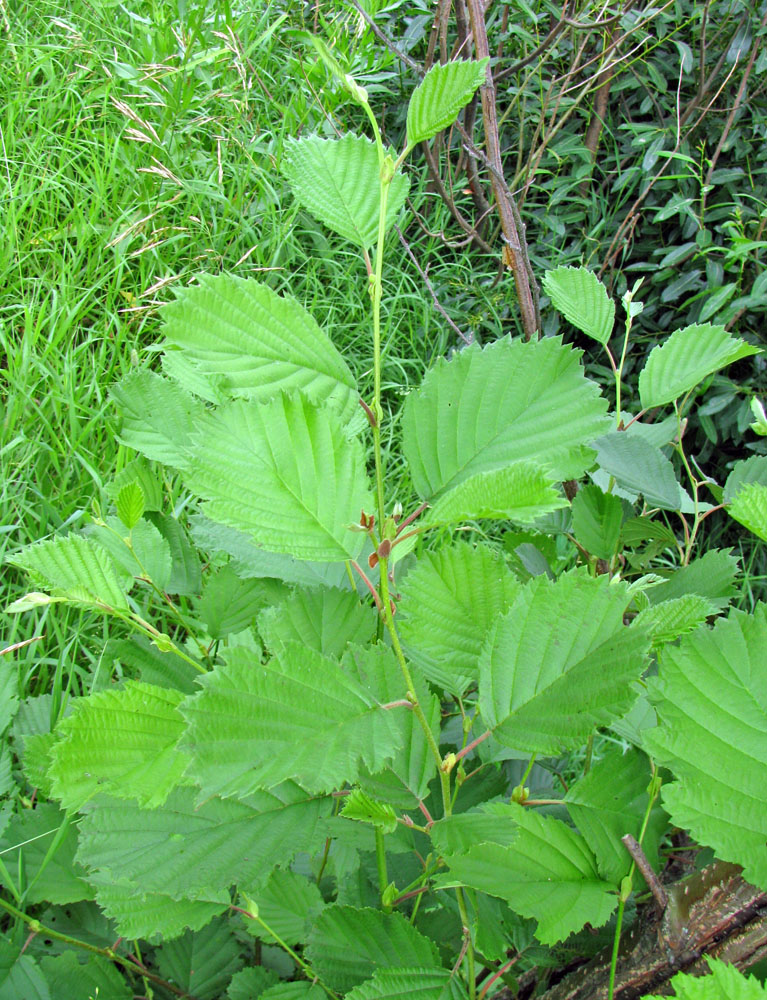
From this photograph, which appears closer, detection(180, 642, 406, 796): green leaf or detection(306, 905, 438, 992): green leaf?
detection(180, 642, 406, 796): green leaf

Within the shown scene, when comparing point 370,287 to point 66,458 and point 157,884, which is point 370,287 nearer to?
point 157,884

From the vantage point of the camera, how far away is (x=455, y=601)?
1.71 feet

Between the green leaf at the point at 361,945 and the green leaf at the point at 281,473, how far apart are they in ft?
0.95

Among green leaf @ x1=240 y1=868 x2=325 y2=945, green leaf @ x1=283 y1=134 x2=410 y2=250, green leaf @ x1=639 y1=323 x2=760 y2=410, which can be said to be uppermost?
green leaf @ x1=283 y1=134 x2=410 y2=250

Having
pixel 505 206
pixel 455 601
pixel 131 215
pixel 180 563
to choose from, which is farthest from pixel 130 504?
pixel 131 215

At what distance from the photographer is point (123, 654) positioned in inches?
25.1

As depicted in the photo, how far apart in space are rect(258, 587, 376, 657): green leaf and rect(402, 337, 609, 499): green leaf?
111 mm

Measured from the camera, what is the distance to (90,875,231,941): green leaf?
568 millimetres

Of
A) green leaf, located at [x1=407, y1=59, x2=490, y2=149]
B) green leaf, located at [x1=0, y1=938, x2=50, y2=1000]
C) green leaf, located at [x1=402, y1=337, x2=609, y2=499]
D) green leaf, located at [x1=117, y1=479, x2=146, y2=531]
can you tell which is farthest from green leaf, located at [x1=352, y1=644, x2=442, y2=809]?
green leaf, located at [x1=0, y1=938, x2=50, y2=1000]

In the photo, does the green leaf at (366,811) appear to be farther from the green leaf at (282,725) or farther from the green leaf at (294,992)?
the green leaf at (294,992)

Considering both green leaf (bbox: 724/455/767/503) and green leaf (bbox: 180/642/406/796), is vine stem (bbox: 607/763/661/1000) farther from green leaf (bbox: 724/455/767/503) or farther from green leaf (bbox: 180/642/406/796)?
green leaf (bbox: 724/455/767/503)

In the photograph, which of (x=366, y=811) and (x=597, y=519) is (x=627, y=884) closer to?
(x=366, y=811)

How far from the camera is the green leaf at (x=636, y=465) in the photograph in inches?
28.5

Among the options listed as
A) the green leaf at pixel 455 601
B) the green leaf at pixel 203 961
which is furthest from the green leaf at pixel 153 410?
the green leaf at pixel 203 961
